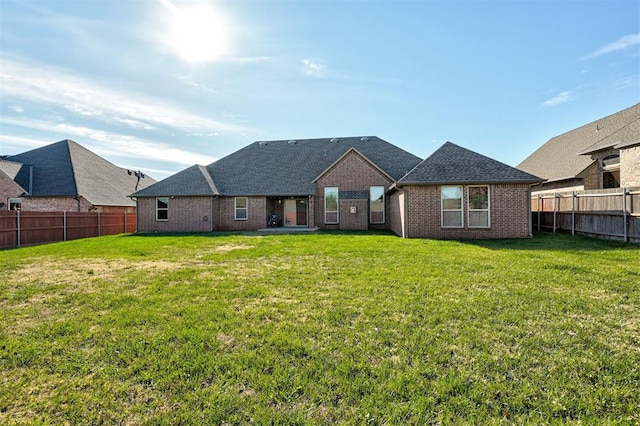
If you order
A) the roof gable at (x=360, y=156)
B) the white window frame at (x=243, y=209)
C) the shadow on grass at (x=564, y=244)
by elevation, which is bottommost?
the shadow on grass at (x=564, y=244)

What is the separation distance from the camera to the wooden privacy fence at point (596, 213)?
11.5 meters

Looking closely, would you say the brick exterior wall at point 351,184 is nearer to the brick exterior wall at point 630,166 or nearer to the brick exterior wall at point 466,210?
the brick exterior wall at point 466,210

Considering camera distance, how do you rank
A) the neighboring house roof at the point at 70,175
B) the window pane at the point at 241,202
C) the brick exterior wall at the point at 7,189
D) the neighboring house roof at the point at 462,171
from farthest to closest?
the neighboring house roof at the point at 70,175 < the brick exterior wall at the point at 7,189 < the window pane at the point at 241,202 < the neighboring house roof at the point at 462,171

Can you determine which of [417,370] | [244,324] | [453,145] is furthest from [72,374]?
[453,145]

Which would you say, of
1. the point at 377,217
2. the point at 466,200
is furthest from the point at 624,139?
the point at 377,217

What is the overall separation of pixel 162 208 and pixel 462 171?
1907 cm

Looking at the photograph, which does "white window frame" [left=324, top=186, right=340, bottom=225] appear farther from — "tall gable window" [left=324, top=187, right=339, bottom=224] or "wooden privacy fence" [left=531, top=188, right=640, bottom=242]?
"wooden privacy fence" [left=531, top=188, right=640, bottom=242]

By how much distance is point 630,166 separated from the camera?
15.6 m

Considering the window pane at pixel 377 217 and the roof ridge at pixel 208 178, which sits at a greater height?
the roof ridge at pixel 208 178

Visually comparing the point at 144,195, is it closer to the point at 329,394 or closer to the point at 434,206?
the point at 434,206

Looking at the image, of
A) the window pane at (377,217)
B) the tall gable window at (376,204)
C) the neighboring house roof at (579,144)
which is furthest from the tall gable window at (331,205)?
the neighboring house roof at (579,144)

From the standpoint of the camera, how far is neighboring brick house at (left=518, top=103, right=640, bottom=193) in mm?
15867

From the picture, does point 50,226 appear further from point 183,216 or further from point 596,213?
point 596,213

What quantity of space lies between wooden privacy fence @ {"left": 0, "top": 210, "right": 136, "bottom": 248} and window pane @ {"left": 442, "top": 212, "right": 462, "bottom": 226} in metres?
20.2
